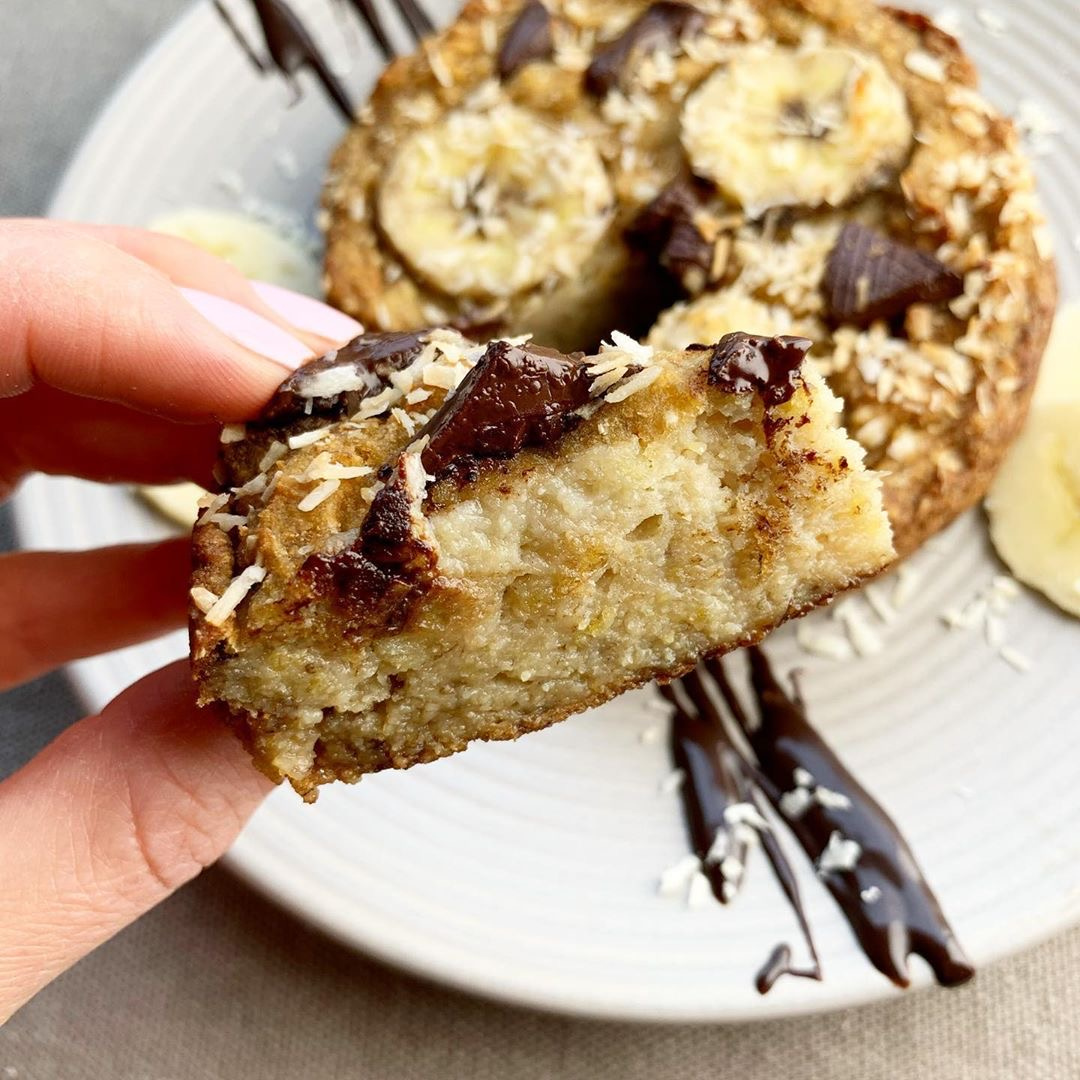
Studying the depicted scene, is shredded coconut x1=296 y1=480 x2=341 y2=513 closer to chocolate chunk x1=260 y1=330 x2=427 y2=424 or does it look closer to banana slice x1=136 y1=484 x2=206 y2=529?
chocolate chunk x1=260 y1=330 x2=427 y2=424

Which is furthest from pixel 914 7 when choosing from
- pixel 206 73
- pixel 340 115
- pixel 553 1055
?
pixel 553 1055

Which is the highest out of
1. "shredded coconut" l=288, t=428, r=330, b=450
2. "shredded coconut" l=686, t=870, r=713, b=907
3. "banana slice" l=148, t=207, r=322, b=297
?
"shredded coconut" l=288, t=428, r=330, b=450

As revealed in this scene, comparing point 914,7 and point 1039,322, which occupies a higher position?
point 914,7

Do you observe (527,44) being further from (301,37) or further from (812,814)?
(812,814)

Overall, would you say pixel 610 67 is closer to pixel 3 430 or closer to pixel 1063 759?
pixel 3 430

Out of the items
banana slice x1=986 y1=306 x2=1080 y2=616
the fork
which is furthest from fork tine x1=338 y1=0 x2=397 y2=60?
banana slice x1=986 y1=306 x2=1080 y2=616

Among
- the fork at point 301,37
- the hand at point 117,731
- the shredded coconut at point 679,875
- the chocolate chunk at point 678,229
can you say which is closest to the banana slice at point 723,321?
the chocolate chunk at point 678,229

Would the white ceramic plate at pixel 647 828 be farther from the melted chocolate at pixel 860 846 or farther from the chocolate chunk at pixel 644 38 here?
the chocolate chunk at pixel 644 38
